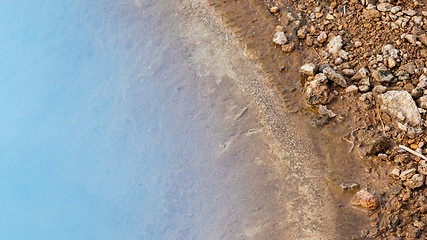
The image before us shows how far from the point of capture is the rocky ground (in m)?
3.82

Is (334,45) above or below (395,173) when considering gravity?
above

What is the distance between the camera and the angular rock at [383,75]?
4.09m

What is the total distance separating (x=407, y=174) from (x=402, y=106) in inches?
27.9

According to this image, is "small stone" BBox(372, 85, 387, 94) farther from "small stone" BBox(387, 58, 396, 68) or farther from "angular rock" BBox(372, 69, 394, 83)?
"small stone" BBox(387, 58, 396, 68)

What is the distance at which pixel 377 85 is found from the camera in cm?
416

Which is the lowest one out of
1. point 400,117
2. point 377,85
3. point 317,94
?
point 400,117

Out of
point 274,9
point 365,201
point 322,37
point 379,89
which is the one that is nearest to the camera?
point 365,201

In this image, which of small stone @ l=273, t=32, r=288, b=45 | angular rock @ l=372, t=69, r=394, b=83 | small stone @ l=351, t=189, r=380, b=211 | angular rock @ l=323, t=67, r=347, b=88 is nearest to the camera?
small stone @ l=351, t=189, r=380, b=211

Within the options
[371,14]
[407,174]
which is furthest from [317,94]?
[407,174]

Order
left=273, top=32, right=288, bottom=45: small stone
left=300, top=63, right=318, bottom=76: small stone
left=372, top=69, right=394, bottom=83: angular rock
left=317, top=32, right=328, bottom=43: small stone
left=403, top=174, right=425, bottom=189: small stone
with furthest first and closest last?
1. left=273, top=32, right=288, bottom=45: small stone
2. left=317, top=32, right=328, bottom=43: small stone
3. left=300, top=63, right=318, bottom=76: small stone
4. left=372, top=69, right=394, bottom=83: angular rock
5. left=403, top=174, right=425, bottom=189: small stone

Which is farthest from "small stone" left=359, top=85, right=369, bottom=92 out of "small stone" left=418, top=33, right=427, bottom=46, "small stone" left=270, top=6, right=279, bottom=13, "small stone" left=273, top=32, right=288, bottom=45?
→ "small stone" left=270, top=6, right=279, bottom=13

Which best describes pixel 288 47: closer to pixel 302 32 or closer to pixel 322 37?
pixel 302 32

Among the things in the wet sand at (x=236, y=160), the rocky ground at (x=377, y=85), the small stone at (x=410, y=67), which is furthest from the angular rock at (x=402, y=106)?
the wet sand at (x=236, y=160)

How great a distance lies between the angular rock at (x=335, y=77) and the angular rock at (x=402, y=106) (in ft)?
1.49
